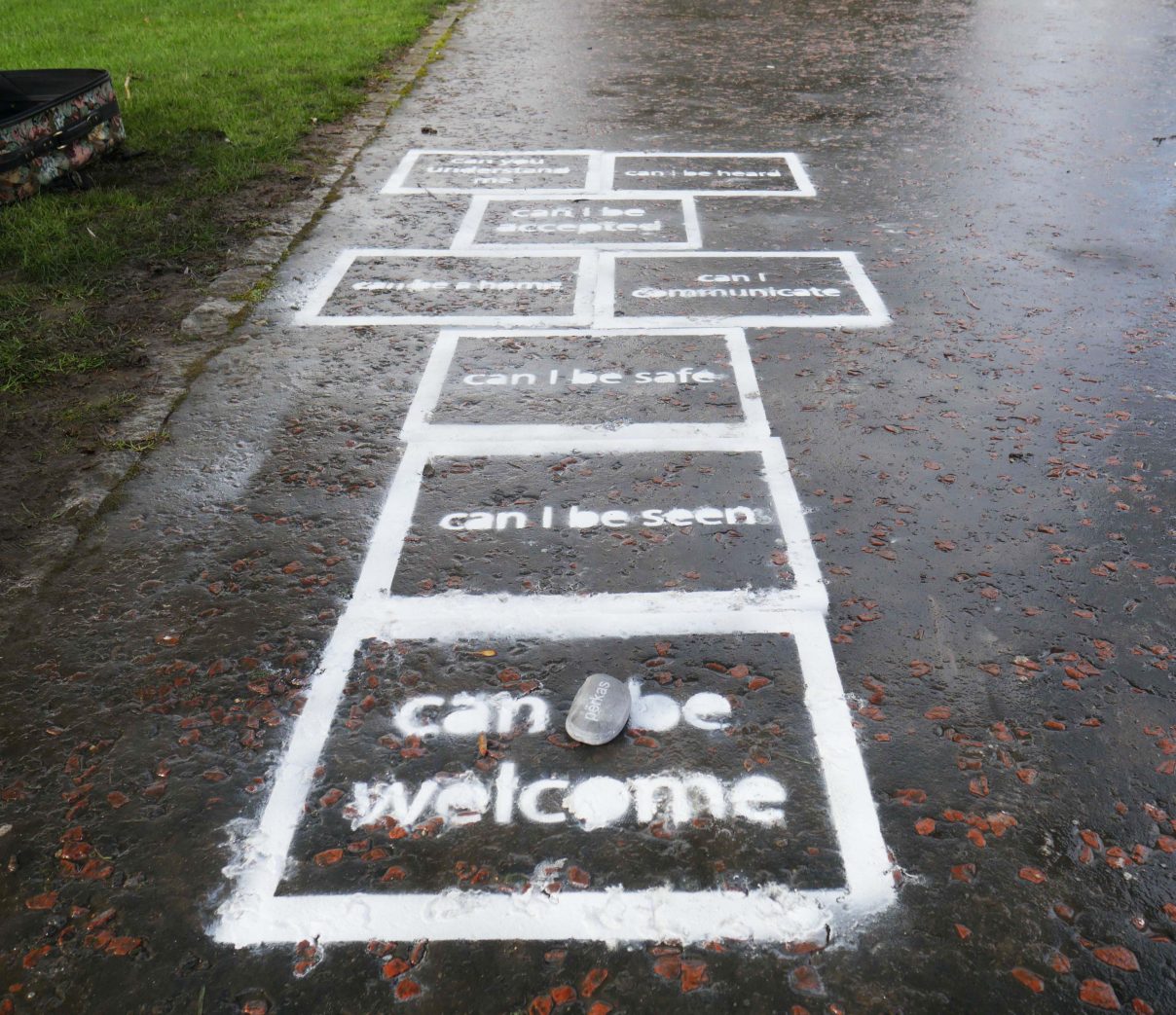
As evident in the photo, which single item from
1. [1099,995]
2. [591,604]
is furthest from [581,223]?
[1099,995]

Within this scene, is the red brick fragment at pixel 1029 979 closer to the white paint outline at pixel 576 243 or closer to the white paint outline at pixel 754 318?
the white paint outline at pixel 754 318

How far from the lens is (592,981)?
2.55m

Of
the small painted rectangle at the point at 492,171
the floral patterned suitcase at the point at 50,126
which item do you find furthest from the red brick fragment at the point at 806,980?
the floral patterned suitcase at the point at 50,126

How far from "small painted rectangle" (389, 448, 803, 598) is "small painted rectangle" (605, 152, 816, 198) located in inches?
176

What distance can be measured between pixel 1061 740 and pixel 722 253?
4.82 meters

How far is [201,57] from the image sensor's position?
39.8 ft

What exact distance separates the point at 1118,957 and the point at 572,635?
203 centimetres

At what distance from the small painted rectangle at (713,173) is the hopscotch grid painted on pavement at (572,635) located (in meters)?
2.37

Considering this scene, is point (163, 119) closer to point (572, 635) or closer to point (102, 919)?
point (572, 635)

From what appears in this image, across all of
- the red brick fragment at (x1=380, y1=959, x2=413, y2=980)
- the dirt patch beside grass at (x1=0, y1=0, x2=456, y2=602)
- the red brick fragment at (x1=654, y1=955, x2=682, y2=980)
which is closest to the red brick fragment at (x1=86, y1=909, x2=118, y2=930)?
the red brick fragment at (x1=380, y1=959, x2=413, y2=980)

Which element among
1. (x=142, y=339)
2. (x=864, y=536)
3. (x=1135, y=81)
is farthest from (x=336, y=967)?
(x=1135, y=81)

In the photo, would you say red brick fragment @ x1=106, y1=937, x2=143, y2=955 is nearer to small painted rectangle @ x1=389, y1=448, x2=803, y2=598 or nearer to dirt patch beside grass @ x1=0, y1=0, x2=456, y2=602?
small painted rectangle @ x1=389, y1=448, x2=803, y2=598

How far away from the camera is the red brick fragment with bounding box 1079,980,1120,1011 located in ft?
8.07

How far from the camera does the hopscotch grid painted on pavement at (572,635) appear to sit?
2.70 metres
